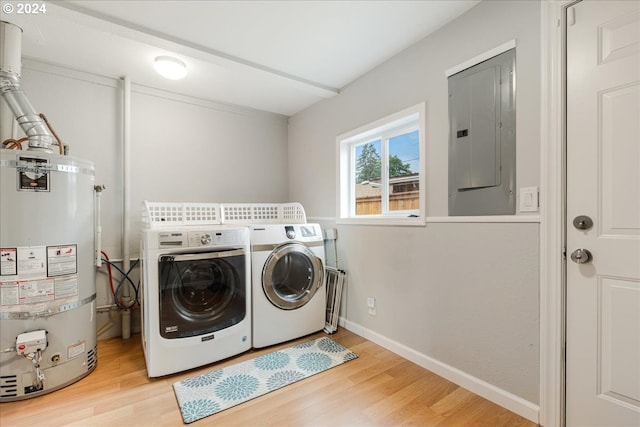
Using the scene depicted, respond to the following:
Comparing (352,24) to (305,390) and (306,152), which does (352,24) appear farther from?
(305,390)

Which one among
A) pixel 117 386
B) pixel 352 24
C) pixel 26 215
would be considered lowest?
pixel 117 386

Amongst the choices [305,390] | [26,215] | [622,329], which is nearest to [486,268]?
[622,329]

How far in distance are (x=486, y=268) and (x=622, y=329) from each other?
570 millimetres

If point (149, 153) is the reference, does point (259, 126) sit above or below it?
above

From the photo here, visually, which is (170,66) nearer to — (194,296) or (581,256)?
(194,296)

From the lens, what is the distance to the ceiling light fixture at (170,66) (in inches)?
84.5

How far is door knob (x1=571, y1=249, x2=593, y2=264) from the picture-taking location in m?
1.30

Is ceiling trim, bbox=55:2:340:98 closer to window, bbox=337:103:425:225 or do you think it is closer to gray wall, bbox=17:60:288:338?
window, bbox=337:103:425:225

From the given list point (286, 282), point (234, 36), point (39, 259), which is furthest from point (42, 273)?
point (234, 36)

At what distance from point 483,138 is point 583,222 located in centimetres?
64

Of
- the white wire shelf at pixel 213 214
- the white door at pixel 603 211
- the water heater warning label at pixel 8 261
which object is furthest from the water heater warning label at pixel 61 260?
the white door at pixel 603 211

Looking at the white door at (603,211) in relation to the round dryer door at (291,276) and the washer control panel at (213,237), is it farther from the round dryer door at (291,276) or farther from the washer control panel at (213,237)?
the washer control panel at (213,237)

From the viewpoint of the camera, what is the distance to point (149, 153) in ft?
8.87

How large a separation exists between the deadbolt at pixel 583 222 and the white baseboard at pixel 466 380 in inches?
36.6
